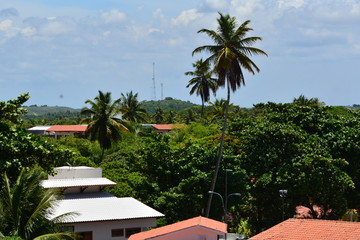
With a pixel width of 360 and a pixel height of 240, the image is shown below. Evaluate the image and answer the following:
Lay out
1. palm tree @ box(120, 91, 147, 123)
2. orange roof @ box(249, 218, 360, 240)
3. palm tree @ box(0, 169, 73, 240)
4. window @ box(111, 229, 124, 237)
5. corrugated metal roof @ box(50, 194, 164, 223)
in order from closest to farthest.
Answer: palm tree @ box(0, 169, 73, 240) < orange roof @ box(249, 218, 360, 240) < corrugated metal roof @ box(50, 194, 164, 223) < window @ box(111, 229, 124, 237) < palm tree @ box(120, 91, 147, 123)

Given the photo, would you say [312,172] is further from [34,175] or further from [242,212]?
[34,175]

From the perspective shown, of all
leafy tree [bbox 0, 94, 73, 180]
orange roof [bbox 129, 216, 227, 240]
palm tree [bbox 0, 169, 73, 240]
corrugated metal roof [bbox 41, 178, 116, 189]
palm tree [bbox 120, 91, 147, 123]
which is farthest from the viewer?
palm tree [bbox 120, 91, 147, 123]

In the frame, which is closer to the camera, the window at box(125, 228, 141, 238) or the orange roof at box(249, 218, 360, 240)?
the orange roof at box(249, 218, 360, 240)

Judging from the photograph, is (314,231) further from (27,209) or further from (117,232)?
(27,209)

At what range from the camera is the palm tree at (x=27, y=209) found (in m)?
25.7

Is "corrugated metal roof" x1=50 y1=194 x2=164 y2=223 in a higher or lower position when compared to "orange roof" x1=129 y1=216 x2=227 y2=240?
higher

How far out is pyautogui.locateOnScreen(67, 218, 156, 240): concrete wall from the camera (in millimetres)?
34125

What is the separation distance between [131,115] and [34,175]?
84.4 meters

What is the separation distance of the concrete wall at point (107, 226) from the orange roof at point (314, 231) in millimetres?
7197

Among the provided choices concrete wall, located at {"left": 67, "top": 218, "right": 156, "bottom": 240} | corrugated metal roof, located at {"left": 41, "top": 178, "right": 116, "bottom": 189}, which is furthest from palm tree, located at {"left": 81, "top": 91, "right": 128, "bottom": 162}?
concrete wall, located at {"left": 67, "top": 218, "right": 156, "bottom": 240}

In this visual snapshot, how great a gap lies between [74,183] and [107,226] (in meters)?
7.52

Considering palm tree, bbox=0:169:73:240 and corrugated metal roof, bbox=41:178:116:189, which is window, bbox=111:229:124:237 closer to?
corrugated metal roof, bbox=41:178:116:189

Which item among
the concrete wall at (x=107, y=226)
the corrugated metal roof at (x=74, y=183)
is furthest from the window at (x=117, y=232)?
the corrugated metal roof at (x=74, y=183)

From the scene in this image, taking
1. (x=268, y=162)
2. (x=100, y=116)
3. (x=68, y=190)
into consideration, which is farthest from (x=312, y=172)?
(x=100, y=116)
